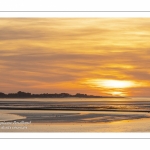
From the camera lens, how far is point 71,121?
7.31 m

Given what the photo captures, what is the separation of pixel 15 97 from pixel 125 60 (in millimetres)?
1528

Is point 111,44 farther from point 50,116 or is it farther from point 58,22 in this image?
point 50,116

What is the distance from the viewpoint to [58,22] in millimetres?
7070

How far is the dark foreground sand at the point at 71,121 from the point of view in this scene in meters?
7.10

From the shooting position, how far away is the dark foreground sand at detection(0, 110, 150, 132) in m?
7.10

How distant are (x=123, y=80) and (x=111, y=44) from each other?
1.63 ft

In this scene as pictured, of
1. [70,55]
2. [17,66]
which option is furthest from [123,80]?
[17,66]

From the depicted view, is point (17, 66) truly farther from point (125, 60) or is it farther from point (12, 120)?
point (125, 60)

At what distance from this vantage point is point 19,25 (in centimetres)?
709
